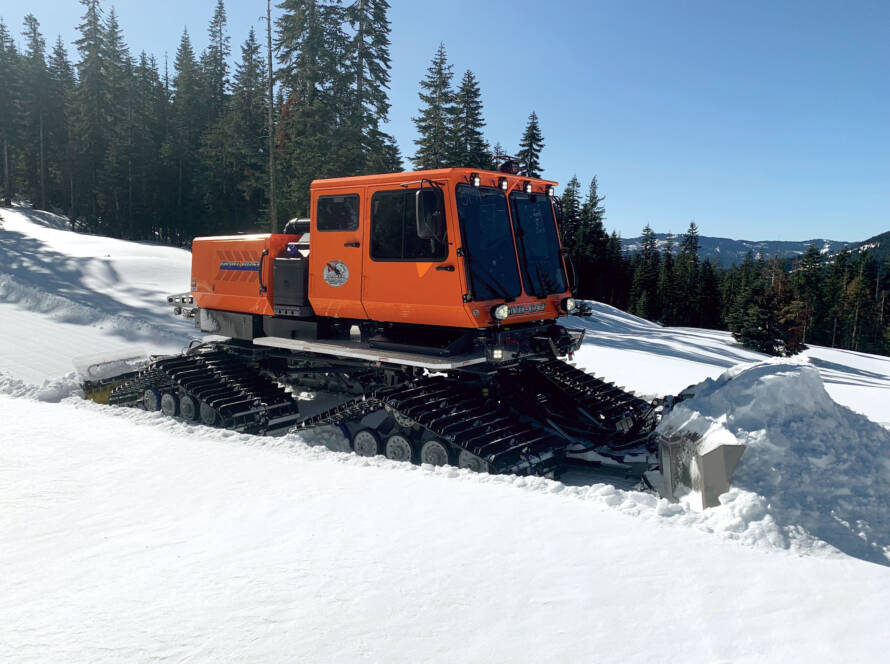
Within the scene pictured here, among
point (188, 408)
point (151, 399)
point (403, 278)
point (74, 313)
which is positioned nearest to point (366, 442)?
point (403, 278)

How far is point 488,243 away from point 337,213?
209cm

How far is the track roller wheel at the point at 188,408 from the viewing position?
28.7 feet

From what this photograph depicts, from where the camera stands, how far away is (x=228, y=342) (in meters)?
9.66

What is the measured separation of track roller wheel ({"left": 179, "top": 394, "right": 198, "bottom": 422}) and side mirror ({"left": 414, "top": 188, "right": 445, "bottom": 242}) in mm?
4584

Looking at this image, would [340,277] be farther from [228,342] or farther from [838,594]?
[838,594]

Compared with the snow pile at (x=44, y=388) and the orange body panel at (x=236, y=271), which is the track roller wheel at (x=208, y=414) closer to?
the orange body panel at (x=236, y=271)

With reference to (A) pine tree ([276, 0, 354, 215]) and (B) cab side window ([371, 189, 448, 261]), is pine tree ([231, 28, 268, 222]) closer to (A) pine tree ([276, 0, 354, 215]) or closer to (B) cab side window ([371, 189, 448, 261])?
(A) pine tree ([276, 0, 354, 215])

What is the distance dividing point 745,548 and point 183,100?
5649 cm

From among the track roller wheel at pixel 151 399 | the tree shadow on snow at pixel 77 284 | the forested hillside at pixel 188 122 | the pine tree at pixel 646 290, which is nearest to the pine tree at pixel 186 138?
the forested hillside at pixel 188 122

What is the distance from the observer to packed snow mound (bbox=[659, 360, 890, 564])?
4.38 metres

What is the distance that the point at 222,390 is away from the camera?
8.73 metres

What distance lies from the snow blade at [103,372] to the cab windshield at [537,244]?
742cm

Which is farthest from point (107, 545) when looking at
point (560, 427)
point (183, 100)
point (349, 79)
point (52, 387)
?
point (183, 100)

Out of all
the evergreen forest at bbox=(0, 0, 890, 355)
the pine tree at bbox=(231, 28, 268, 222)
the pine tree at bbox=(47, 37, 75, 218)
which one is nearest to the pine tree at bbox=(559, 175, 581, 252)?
the evergreen forest at bbox=(0, 0, 890, 355)
